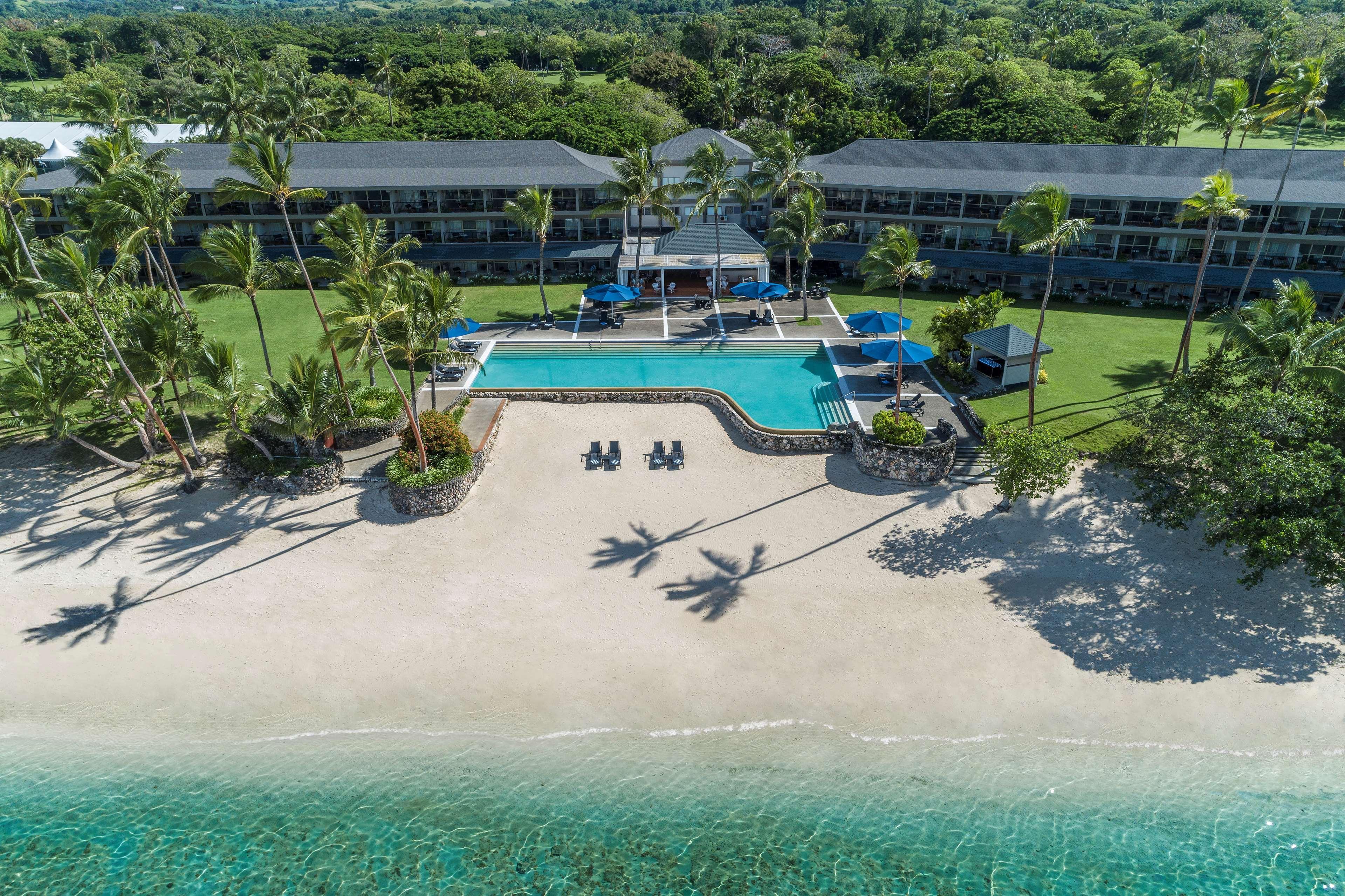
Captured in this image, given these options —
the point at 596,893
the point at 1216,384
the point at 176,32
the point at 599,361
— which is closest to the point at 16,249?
the point at 599,361

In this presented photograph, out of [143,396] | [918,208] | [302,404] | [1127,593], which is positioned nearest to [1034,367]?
[1127,593]

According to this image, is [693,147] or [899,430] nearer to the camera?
[899,430]

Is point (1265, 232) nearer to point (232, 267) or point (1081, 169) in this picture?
point (1081, 169)

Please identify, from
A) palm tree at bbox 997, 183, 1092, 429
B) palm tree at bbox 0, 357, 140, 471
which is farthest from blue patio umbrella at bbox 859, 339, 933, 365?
palm tree at bbox 0, 357, 140, 471

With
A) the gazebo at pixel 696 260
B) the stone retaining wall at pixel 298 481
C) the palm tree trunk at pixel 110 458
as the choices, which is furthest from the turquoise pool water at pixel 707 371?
the palm tree trunk at pixel 110 458

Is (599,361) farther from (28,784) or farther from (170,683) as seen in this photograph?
(28,784)
